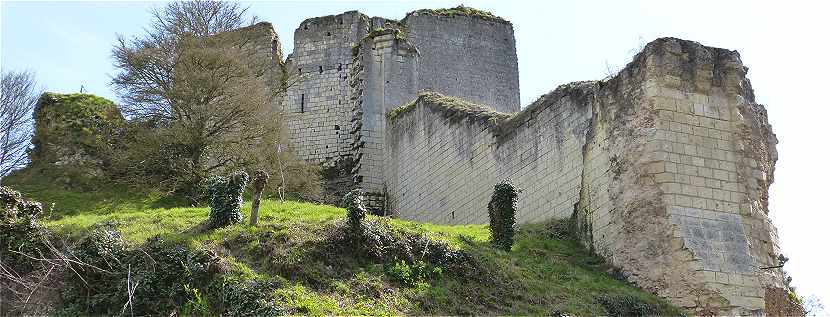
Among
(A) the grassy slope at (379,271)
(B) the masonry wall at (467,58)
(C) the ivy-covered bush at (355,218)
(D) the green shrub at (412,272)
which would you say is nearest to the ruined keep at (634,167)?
(A) the grassy slope at (379,271)

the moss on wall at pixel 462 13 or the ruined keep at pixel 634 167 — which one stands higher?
the moss on wall at pixel 462 13

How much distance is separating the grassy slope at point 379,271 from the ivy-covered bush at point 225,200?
229mm

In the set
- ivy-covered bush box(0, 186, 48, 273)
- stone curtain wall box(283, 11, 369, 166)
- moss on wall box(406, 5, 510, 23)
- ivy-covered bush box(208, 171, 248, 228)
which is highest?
moss on wall box(406, 5, 510, 23)

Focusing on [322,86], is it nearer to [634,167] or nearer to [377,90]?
[377,90]

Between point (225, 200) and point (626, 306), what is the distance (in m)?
5.43

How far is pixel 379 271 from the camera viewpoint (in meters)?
13.1

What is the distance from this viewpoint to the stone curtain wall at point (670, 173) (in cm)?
1399

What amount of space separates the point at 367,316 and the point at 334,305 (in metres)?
0.42

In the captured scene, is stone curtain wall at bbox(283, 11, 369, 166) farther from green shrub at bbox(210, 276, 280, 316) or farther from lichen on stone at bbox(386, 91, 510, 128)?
green shrub at bbox(210, 276, 280, 316)

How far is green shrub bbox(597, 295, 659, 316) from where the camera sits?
43.3 feet

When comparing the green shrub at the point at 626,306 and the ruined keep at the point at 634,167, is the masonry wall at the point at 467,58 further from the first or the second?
the green shrub at the point at 626,306

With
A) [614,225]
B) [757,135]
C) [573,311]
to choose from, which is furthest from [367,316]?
[757,135]

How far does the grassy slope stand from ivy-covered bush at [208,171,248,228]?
0.75 ft

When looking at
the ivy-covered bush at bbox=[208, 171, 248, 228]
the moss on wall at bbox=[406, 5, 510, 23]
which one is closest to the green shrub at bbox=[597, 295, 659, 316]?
the ivy-covered bush at bbox=[208, 171, 248, 228]
